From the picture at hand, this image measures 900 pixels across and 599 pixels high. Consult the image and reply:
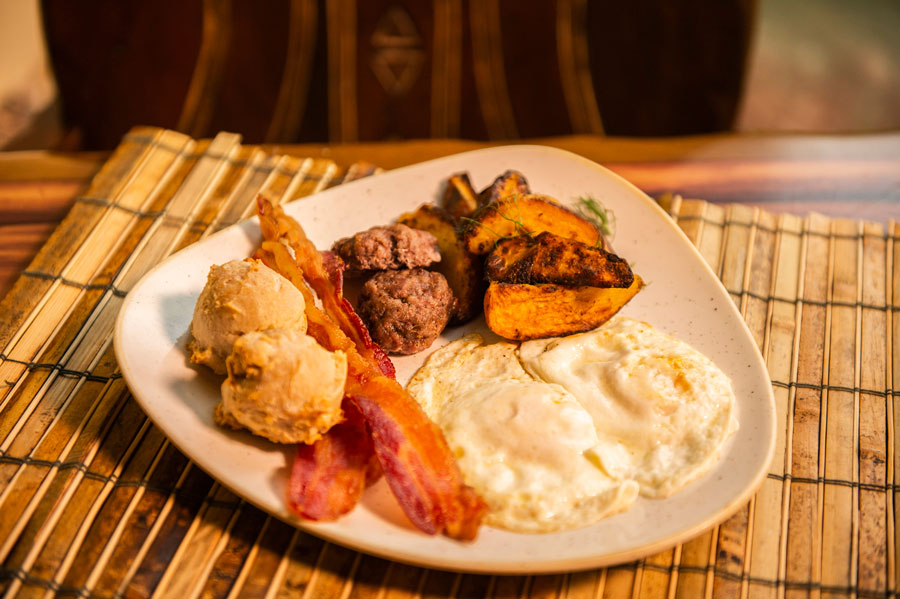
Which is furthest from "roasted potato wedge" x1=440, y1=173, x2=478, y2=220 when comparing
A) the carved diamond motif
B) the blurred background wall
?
the blurred background wall

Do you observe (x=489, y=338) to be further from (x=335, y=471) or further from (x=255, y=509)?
(x=255, y=509)

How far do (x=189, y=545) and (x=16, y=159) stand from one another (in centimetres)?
268

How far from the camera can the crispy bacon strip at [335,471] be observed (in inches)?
83.2

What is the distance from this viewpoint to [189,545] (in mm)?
2252

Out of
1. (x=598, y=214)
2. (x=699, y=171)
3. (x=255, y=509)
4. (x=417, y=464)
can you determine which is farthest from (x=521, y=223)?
(x=699, y=171)

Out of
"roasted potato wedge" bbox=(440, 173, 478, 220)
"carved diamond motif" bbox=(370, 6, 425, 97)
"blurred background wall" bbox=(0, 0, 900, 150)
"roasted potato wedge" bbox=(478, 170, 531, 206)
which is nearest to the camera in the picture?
"roasted potato wedge" bbox=(478, 170, 531, 206)

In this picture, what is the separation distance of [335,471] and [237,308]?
1.90 feet

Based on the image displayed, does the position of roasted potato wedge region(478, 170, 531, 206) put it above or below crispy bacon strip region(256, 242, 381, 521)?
above

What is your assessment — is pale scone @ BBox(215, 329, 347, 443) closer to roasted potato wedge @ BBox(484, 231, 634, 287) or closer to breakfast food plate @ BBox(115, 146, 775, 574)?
breakfast food plate @ BBox(115, 146, 775, 574)

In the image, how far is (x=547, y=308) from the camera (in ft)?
8.89

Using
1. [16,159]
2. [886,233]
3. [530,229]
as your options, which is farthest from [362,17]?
[886,233]

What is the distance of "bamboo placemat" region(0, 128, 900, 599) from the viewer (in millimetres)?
2205

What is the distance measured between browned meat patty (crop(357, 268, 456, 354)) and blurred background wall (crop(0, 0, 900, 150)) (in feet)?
15.5

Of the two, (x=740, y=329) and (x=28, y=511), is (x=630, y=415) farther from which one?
(x=28, y=511)
